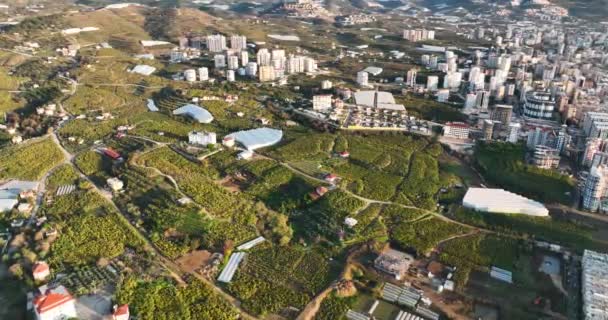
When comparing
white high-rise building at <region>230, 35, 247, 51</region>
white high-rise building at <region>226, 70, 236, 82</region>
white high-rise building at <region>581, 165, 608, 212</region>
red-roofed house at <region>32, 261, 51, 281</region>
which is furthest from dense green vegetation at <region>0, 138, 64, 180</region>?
white high-rise building at <region>230, 35, 247, 51</region>

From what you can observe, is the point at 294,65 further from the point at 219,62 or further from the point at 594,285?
the point at 594,285

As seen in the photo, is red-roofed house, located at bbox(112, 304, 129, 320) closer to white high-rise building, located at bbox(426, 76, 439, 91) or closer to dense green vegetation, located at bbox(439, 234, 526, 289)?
dense green vegetation, located at bbox(439, 234, 526, 289)

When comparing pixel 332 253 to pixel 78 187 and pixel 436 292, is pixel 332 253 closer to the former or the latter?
pixel 436 292

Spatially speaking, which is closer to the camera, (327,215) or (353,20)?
(327,215)

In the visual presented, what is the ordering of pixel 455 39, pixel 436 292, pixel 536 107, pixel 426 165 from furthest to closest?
1. pixel 455 39
2. pixel 536 107
3. pixel 426 165
4. pixel 436 292

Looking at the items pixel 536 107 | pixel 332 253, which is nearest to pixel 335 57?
pixel 536 107

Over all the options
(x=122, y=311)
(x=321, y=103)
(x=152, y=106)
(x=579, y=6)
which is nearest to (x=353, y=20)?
(x=579, y=6)
